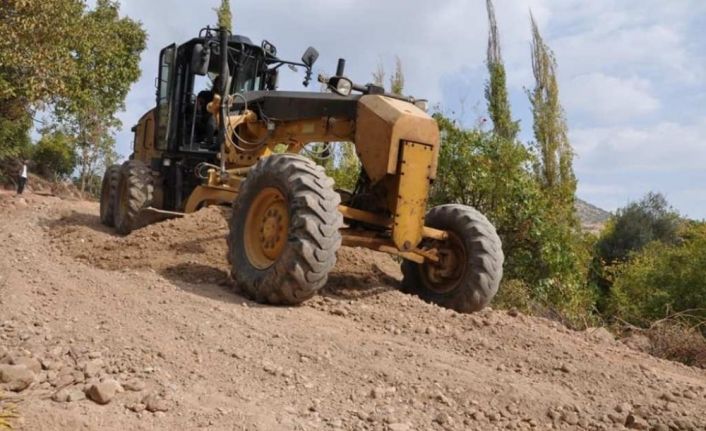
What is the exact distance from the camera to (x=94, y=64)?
63.3 feet

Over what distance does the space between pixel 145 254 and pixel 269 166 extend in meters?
1.87

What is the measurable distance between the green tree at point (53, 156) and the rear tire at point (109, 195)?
66.7ft

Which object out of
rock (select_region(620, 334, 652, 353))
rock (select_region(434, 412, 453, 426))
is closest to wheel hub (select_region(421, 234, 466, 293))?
rock (select_region(620, 334, 652, 353))

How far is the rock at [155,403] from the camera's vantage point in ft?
9.98

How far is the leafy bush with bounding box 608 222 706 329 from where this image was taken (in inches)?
442

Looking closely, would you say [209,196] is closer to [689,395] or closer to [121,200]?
[121,200]

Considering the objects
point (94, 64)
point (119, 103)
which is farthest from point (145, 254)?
point (119, 103)

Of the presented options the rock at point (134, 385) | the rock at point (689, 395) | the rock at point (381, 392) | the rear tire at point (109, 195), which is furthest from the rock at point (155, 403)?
the rear tire at point (109, 195)

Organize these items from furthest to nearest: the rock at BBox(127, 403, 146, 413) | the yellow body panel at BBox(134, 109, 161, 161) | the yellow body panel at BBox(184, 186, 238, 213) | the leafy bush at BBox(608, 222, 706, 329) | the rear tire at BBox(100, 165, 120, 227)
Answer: the leafy bush at BBox(608, 222, 706, 329)
the yellow body panel at BBox(134, 109, 161, 161)
the rear tire at BBox(100, 165, 120, 227)
the yellow body panel at BBox(184, 186, 238, 213)
the rock at BBox(127, 403, 146, 413)

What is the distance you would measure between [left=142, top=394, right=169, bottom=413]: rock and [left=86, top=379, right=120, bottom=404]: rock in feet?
0.49

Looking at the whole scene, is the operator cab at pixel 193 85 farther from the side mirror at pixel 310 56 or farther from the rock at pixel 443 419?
the rock at pixel 443 419

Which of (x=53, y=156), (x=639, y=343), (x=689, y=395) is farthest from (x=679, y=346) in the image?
(x=53, y=156)

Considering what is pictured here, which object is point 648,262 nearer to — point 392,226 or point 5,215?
point 392,226

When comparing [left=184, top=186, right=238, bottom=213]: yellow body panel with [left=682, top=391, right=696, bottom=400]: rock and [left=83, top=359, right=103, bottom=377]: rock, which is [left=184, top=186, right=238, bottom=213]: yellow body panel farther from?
[left=682, top=391, right=696, bottom=400]: rock
